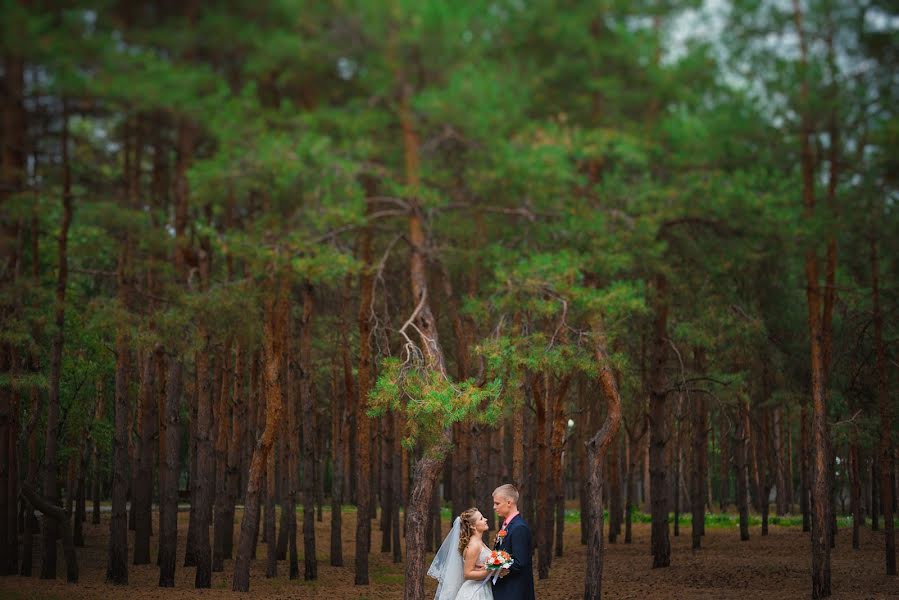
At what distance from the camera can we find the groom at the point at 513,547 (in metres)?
9.34

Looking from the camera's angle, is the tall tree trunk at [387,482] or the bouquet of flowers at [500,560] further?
the tall tree trunk at [387,482]

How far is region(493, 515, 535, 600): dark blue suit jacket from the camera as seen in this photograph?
30.9 ft

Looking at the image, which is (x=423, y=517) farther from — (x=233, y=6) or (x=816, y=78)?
(x=816, y=78)

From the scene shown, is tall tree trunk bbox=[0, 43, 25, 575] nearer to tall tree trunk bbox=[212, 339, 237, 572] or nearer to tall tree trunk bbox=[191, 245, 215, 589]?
tall tree trunk bbox=[191, 245, 215, 589]

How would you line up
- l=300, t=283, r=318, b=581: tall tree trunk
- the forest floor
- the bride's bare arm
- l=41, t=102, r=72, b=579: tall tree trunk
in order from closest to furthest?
the bride's bare arm < l=41, t=102, r=72, b=579: tall tree trunk < the forest floor < l=300, t=283, r=318, b=581: tall tree trunk

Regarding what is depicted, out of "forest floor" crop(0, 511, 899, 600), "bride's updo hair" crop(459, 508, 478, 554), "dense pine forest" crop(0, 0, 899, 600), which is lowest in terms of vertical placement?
"forest floor" crop(0, 511, 899, 600)

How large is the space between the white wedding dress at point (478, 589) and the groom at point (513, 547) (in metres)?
0.10

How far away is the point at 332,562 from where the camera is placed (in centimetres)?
2336

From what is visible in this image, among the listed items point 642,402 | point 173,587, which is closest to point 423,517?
point 173,587

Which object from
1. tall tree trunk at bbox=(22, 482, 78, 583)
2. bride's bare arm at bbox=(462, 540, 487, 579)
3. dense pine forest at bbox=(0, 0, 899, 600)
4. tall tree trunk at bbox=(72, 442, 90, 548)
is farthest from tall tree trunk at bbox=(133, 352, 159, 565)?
bride's bare arm at bbox=(462, 540, 487, 579)

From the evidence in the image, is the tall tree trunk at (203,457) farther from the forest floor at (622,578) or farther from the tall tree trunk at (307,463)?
the tall tree trunk at (307,463)

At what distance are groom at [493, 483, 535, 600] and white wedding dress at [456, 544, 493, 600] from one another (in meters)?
0.10

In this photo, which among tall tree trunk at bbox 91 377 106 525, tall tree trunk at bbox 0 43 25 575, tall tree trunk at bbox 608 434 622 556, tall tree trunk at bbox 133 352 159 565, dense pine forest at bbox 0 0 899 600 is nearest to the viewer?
tall tree trunk at bbox 0 43 25 575

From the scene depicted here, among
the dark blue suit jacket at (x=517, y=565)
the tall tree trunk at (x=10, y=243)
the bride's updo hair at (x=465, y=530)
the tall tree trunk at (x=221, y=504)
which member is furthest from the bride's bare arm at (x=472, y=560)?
the tall tree trunk at (x=221, y=504)
